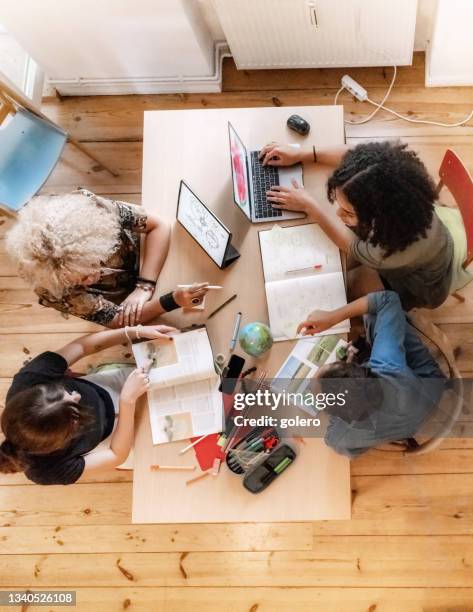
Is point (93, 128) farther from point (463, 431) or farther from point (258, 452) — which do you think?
point (463, 431)

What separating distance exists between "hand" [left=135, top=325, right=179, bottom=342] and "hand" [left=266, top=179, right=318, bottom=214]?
0.48m

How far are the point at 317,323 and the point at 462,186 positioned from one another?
568 millimetres

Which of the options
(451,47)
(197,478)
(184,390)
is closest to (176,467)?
(197,478)

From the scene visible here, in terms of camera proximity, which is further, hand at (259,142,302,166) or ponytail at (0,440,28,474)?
hand at (259,142,302,166)

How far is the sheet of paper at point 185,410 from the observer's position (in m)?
1.55

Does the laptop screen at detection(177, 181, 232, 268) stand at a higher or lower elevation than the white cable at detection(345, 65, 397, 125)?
lower

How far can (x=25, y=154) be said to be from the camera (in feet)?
6.82

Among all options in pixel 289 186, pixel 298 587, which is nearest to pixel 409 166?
pixel 289 186

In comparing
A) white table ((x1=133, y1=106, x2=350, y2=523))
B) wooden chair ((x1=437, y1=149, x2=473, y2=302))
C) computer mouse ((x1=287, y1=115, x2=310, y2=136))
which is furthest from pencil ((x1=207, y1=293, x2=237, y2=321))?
wooden chair ((x1=437, y1=149, x2=473, y2=302))

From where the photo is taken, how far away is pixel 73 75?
96.0 inches

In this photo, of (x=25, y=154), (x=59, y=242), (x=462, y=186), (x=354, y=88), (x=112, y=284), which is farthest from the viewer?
(x=354, y=88)

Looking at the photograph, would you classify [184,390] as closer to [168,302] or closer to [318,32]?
[168,302]

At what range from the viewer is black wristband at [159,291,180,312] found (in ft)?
5.26

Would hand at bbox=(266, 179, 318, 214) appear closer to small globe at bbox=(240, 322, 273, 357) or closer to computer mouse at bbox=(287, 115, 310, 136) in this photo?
computer mouse at bbox=(287, 115, 310, 136)
